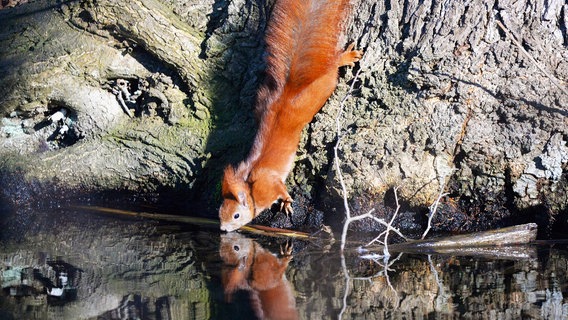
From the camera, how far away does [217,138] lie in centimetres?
546

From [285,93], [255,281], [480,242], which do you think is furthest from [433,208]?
[255,281]

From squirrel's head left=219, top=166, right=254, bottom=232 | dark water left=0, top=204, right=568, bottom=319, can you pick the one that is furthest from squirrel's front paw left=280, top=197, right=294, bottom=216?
dark water left=0, top=204, right=568, bottom=319

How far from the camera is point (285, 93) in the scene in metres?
4.94

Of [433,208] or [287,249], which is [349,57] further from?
[287,249]

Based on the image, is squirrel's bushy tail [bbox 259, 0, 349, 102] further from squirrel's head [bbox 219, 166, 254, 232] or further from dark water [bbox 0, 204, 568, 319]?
dark water [bbox 0, 204, 568, 319]

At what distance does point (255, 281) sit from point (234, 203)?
4.52 ft

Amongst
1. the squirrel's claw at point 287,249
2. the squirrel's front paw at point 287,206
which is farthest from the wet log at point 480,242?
the squirrel's front paw at point 287,206

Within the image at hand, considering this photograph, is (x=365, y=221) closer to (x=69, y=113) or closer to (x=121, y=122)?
(x=121, y=122)

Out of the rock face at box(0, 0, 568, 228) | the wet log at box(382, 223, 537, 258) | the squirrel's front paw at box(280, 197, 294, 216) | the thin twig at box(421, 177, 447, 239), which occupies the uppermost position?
the rock face at box(0, 0, 568, 228)

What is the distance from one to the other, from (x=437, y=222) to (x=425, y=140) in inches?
23.1

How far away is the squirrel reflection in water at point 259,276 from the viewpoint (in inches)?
126

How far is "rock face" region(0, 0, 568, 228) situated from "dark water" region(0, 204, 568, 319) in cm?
67

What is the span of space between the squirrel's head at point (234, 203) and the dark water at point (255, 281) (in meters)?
0.14

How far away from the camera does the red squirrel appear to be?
16.0ft
